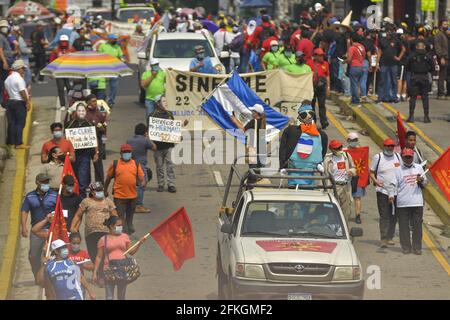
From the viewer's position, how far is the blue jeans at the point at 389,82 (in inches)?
1271

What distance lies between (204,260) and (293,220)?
349 cm

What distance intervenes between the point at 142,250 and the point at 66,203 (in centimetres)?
201

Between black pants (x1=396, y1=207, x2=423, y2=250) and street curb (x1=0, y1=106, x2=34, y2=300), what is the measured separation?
19.0ft

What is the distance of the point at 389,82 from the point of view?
32.8 m

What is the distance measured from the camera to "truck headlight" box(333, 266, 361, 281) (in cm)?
1544

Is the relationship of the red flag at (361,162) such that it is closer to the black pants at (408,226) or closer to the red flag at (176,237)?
the black pants at (408,226)

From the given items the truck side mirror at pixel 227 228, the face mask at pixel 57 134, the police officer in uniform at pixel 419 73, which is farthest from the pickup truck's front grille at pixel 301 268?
the police officer in uniform at pixel 419 73

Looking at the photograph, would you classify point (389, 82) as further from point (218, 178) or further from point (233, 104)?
point (218, 178)

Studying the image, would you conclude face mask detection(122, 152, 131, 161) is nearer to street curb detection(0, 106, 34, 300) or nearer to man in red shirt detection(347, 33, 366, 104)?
street curb detection(0, 106, 34, 300)

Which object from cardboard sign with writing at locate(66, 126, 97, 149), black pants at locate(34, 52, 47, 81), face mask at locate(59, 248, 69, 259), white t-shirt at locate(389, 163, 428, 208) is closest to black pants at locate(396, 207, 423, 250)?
white t-shirt at locate(389, 163, 428, 208)

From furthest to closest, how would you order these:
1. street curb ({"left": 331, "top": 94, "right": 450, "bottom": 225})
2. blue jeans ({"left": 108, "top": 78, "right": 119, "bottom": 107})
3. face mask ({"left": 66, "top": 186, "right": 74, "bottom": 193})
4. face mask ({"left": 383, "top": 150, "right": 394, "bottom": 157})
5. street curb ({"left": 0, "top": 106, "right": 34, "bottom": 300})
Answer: blue jeans ({"left": 108, "top": 78, "right": 119, "bottom": 107}) < street curb ({"left": 331, "top": 94, "right": 450, "bottom": 225}) < face mask ({"left": 383, "top": 150, "right": 394, "bottom": 157}) < face mask ({"left": 66, "top": 186, "right": 74, "bottom": 193}) < street curb ({"left": 0, "top": 106, "right": 34, "bottom": 300})

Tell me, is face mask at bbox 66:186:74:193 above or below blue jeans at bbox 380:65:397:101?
above

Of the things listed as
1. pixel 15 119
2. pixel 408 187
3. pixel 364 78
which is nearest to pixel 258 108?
pixel 408 187

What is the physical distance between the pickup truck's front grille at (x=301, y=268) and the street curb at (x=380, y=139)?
287 inches
